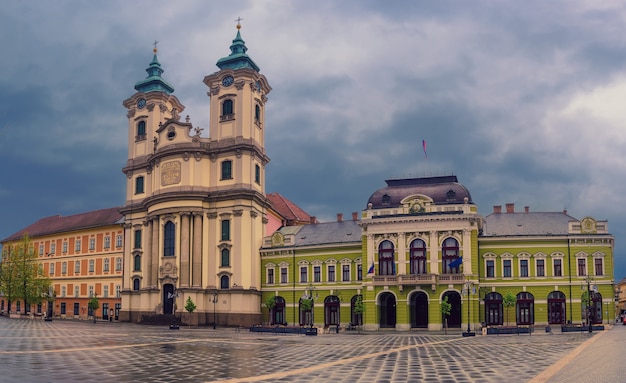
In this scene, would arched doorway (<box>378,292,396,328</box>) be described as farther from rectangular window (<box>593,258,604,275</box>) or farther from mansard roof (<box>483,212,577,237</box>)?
rectangular window (<box>593,258,604,275</box>)

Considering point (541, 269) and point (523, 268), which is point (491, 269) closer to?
point (523, 268)

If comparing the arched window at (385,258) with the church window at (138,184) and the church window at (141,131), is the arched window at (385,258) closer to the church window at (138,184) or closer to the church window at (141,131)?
the church window at (138,184)

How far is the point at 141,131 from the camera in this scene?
86.4 m

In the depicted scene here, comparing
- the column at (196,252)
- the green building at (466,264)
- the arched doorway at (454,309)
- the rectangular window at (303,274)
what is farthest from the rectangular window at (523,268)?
the column at (196,252)

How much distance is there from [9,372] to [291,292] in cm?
5327

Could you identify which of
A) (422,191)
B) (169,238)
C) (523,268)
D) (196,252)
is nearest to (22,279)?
(169,238)

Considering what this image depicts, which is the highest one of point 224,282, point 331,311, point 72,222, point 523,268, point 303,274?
point 72,222

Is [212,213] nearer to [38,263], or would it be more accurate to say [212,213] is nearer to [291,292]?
[291,292]

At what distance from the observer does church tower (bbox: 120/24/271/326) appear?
75.1 metres

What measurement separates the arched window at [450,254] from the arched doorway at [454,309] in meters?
2.25

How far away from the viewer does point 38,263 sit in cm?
10138

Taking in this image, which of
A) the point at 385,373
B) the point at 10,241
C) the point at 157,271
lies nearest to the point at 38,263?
the point at 10,241

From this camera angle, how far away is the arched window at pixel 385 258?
225 feet

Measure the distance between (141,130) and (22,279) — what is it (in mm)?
26274
